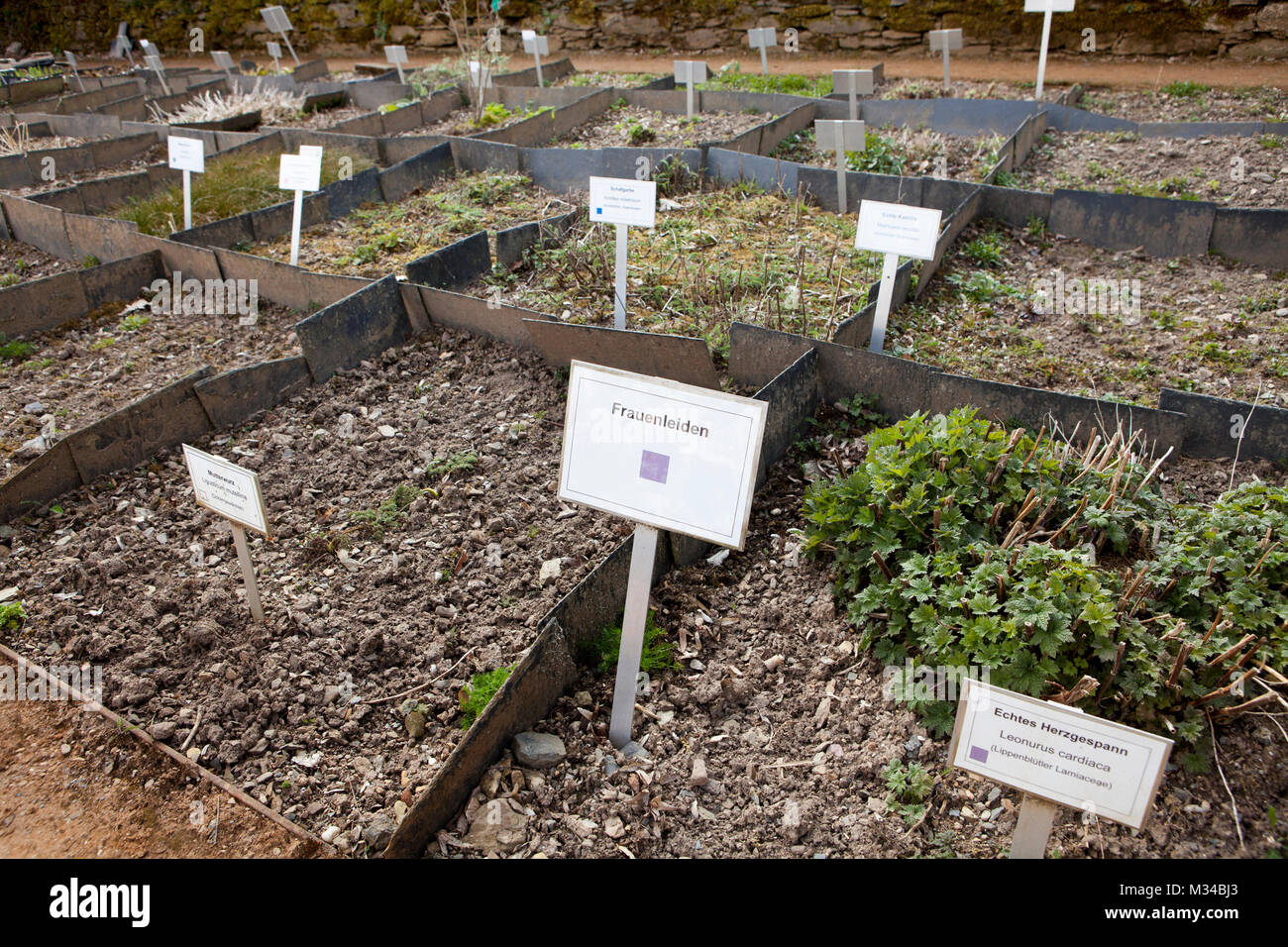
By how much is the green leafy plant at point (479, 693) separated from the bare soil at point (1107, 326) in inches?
108

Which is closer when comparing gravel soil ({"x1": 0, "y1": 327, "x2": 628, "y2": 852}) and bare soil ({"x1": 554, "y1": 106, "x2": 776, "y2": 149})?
gravel soil ({"x1": 0, "y1": 327, "x2": 628, "y2": 852})

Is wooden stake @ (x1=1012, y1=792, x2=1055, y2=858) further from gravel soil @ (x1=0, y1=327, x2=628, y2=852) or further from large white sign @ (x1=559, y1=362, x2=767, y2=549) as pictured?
gravel soil @ (x1=0, y1=327, x2=628, y2=852)

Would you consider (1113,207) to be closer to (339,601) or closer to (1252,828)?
(1252,828)

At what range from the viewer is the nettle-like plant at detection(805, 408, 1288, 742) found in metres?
2.37

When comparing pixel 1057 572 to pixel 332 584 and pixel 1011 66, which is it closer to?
pixel 332 584

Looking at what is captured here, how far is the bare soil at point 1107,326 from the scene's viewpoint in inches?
165

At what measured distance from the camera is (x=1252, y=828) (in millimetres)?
2152

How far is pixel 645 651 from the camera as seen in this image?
2.88 metres

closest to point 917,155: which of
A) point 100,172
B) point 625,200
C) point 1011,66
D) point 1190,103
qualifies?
point 1190,103

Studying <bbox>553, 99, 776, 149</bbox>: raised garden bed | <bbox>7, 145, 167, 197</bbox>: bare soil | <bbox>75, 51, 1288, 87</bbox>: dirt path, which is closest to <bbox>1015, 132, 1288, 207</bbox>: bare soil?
<bbox>553, 99, 776, 149</bbox>: raised garden bed

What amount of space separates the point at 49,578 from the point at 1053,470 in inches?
152

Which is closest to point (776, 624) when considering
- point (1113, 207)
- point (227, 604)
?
point (227, 604)

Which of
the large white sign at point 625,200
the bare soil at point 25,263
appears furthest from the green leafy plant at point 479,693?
the bare soil at point 25,263

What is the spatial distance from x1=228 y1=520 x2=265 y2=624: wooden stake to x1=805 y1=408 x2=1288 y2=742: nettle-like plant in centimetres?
200
